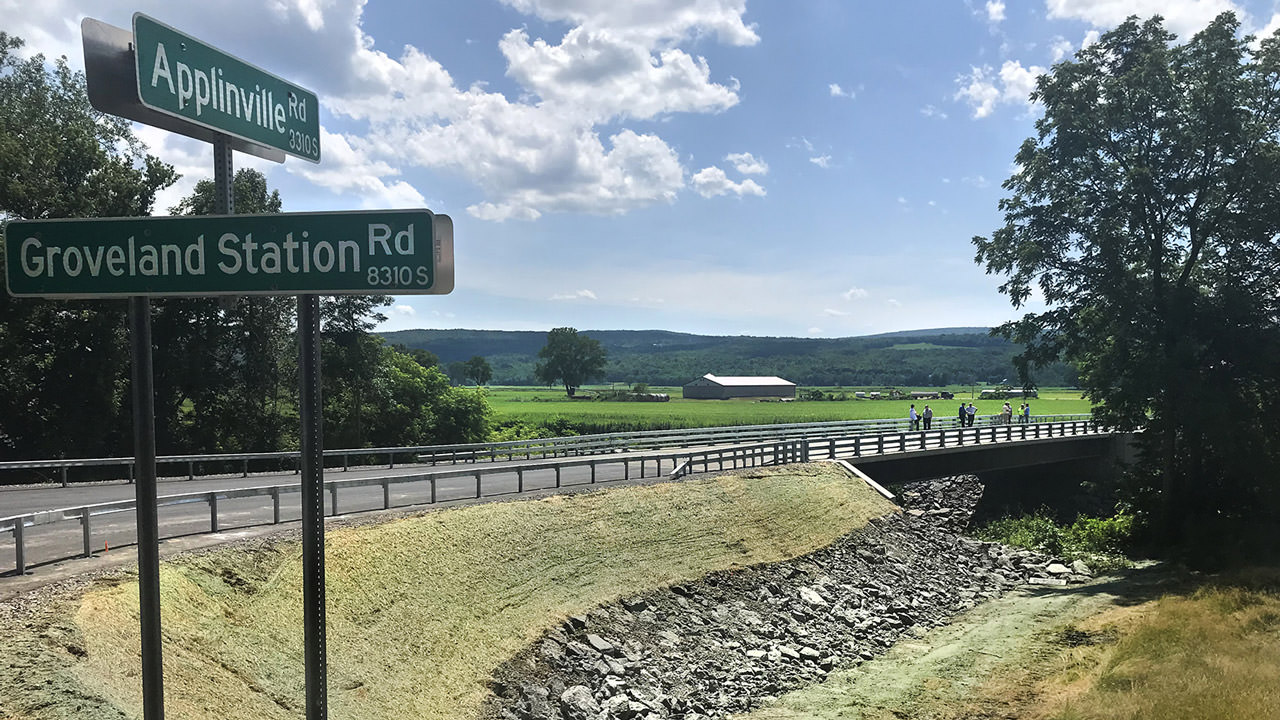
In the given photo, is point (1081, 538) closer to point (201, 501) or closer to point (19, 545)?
point (201, 501)

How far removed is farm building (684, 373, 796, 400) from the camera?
5246 inches

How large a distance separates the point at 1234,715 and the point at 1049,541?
1863cm

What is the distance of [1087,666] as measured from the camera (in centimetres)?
1523

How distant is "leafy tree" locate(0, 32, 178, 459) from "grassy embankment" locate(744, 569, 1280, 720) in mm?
27432

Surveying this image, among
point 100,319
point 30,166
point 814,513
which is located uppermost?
point 30,166

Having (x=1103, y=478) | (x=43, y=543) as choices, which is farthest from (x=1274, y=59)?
(x=43, y=543)

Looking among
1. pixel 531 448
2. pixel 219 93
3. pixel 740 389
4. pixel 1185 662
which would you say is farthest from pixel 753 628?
pixel 740 389

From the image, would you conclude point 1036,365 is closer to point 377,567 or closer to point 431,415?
point 377,567

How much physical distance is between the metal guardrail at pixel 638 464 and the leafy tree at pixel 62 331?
1362cm

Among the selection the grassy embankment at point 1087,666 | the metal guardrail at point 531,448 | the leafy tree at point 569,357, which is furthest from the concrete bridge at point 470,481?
the leafy tree at point 569,357

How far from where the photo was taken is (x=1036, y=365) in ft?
89.7

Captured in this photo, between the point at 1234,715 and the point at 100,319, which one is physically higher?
the point at 100,319

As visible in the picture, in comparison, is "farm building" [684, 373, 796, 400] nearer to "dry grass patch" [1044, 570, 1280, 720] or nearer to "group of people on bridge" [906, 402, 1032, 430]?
"group of people on bridge" [906, 402, 1032, 430]

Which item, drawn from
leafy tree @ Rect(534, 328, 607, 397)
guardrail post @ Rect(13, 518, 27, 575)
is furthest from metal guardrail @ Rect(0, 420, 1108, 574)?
leafy tree @ Rect(534, 328, 607, 397)
